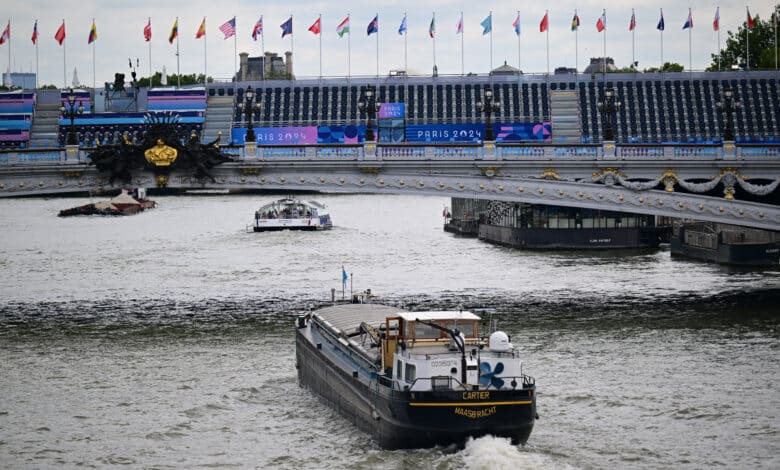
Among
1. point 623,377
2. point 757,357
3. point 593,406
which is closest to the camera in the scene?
point 593,406

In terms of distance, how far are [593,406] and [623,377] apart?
15.4ft

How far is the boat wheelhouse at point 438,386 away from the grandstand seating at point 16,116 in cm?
7694

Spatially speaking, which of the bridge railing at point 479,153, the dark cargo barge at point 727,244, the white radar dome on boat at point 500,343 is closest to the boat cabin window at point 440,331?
the white radar dome on boat at point 500,343

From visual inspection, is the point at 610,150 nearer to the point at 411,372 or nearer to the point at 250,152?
the point at 250,152

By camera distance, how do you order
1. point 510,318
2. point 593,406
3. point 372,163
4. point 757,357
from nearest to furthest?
1. point 593,406
2. point 757,357
3. point 510,318
4. point 372,163

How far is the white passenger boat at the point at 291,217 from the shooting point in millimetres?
118194

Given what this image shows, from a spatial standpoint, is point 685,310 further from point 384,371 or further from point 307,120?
point 307,120

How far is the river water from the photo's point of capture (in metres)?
39.9

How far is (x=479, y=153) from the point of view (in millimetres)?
66250

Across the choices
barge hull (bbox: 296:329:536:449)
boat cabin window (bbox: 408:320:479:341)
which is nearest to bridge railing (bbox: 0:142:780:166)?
boat cabin window (bbox: 408:320:479:341)

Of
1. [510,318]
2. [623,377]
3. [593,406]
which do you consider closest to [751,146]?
[510,318]

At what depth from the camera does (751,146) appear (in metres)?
66.9

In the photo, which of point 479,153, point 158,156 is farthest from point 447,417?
point 158,156

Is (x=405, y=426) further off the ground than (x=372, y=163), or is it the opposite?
(x=372, y=163)
